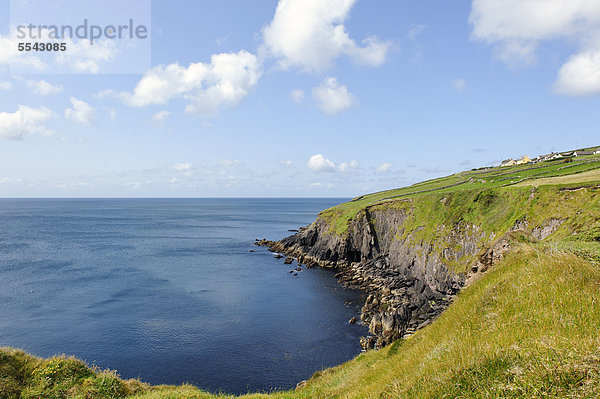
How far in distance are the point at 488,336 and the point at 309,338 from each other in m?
39.5

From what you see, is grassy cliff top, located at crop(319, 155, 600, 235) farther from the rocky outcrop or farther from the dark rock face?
the dark rock face

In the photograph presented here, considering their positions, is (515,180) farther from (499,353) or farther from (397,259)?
(499,353)

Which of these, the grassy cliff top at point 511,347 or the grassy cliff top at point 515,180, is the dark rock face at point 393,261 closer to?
the grassy cliff top at point 515,180

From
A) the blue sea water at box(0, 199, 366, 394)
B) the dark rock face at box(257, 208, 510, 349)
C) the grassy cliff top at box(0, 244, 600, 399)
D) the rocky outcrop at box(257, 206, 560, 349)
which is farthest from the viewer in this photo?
the dark rock face at box(257, 208, 510, 349)

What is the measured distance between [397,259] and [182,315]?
49682mm

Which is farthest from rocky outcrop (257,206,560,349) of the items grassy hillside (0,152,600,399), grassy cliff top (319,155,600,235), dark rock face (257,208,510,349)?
grassy hillside (0,152,600,399)

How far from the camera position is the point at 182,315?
53844mm

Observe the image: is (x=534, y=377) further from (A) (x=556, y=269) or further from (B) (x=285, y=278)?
(B) (x=285, y=278)

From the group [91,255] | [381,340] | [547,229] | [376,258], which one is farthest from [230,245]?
[547,229]

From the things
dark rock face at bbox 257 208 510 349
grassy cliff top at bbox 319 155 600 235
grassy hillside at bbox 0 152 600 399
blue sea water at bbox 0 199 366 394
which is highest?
grassy cliff top at bbox 319 155 600 235

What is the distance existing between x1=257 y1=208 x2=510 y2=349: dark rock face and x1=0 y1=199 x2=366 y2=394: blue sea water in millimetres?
5106

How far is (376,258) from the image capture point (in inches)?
3226

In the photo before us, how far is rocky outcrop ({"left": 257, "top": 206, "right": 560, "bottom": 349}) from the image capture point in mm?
44062

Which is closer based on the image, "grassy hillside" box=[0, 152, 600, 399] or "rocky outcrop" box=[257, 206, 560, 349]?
"grassy hillside" box=[0, 152, 600, 399]
